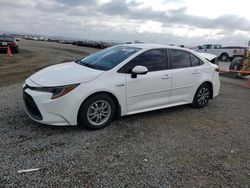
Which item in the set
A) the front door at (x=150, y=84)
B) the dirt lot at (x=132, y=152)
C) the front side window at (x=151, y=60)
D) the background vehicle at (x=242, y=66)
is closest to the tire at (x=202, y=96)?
the dirt lot at (x=132, y=152)

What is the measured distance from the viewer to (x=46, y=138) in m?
4.39

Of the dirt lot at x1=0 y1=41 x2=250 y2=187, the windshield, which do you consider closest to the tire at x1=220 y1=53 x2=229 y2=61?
the dirt lot at x1=0 y1=41 x2=250 y2=187

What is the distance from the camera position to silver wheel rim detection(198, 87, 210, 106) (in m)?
6.53

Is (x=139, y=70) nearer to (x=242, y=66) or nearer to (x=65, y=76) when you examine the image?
(x=65, y=76)

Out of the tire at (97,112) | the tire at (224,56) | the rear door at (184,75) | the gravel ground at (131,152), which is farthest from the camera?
the tire at (224,56)

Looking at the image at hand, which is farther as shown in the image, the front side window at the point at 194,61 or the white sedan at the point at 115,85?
the front side window at the point at 194,61

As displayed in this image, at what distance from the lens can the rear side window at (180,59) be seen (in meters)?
5.89

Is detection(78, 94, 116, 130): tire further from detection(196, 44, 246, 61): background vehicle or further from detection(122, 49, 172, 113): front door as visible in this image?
detection(196, 44, 246, 61): background vehicle

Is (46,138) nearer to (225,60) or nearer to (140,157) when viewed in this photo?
(140,157)

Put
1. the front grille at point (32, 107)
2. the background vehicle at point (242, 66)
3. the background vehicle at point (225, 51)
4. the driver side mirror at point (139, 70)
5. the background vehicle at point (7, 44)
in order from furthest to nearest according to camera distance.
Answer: the background vehicle at point (225, 51) < the background vehicle at point (7, 44) < the background vehicle at point (242, 66) < the driver side mirror at point (139, 70) < the front grille at point (32, 107)

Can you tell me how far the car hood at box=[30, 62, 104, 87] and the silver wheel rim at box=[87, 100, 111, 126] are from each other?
474 mm

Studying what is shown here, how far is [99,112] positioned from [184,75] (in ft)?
7.37

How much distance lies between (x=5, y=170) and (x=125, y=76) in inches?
101

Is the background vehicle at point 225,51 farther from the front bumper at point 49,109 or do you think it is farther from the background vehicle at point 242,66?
the front bumper at point 49,109
